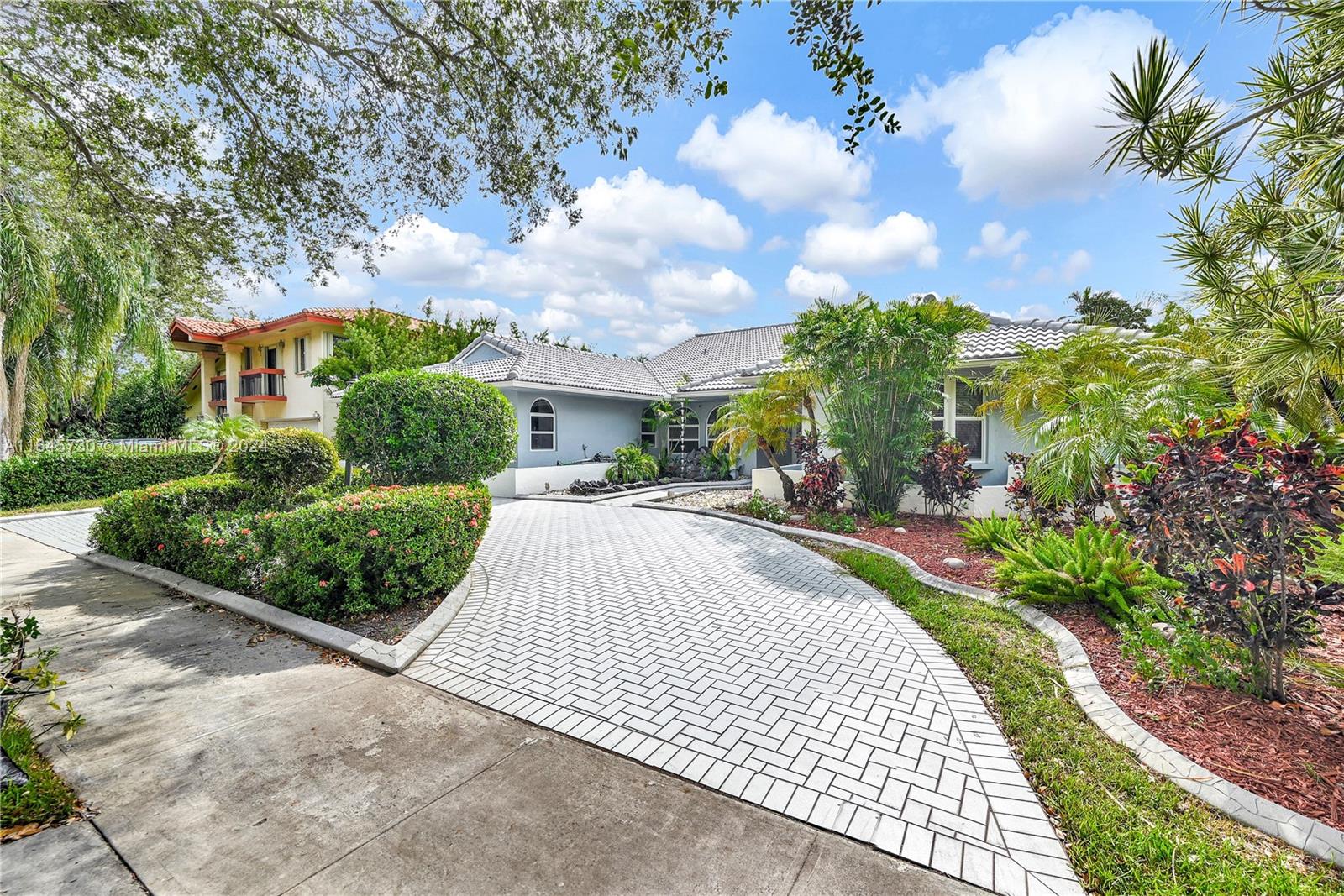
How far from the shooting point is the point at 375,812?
271cm

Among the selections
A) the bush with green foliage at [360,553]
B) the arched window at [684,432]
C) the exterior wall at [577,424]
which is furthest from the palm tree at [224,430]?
the arched window at [684,432]

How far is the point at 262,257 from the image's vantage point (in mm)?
7715

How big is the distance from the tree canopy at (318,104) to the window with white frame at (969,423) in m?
9.13

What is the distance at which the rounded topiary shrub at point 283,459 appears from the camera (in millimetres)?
8141

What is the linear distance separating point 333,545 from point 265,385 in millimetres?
24831

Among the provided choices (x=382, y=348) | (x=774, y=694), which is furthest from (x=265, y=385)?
(x=774, y=694)

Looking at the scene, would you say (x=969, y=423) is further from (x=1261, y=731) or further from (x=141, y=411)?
(x=141, y=411)

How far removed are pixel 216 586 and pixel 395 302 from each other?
21.2 meters

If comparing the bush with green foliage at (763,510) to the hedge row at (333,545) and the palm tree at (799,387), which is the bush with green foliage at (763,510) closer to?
the palm tree at (799,387)

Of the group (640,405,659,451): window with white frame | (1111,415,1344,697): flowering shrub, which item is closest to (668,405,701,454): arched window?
(640,405,659,451): window with white frame

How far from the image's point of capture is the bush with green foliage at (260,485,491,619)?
523cm

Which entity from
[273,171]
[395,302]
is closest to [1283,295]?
[273,171]

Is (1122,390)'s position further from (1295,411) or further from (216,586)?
(216,586)

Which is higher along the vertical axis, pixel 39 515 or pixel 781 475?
pixel 781 475
